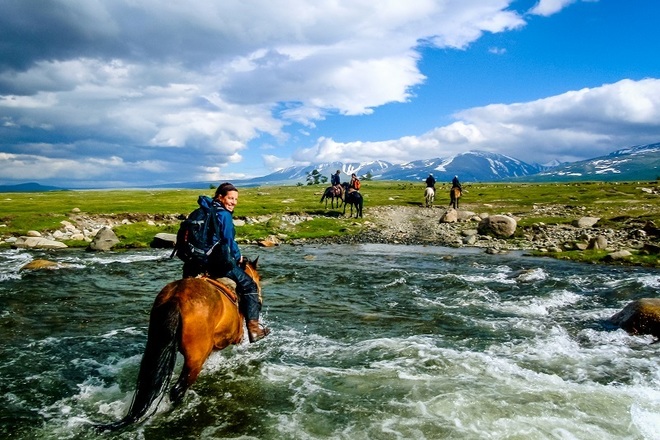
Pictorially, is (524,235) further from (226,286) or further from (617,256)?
(226,286)

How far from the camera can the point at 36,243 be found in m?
30.8

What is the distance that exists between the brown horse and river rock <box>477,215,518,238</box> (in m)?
31.0

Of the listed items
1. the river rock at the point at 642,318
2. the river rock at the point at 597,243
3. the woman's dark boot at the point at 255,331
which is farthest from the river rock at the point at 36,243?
the river rock at the point at 597,243

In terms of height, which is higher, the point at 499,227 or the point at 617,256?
the point at 499,227

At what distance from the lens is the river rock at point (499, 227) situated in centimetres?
3544

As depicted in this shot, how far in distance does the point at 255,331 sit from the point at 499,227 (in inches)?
1140

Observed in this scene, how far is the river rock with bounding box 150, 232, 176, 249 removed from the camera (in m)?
31.1

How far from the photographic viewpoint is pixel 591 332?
1298 centimetres

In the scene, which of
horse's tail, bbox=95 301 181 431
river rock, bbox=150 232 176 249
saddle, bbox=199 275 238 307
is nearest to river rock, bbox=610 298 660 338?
saddle, bbox=199 275 238 307

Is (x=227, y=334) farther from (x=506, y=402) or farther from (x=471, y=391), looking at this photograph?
(x=506, y=402)

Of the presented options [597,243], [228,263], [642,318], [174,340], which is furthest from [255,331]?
[597,243]

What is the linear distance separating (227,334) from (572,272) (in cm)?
1864

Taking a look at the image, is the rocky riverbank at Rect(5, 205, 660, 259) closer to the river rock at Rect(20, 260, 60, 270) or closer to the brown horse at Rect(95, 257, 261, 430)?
the river rock at Rect(20, 260, 60, 270)

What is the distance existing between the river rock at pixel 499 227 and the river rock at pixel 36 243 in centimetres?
3242
